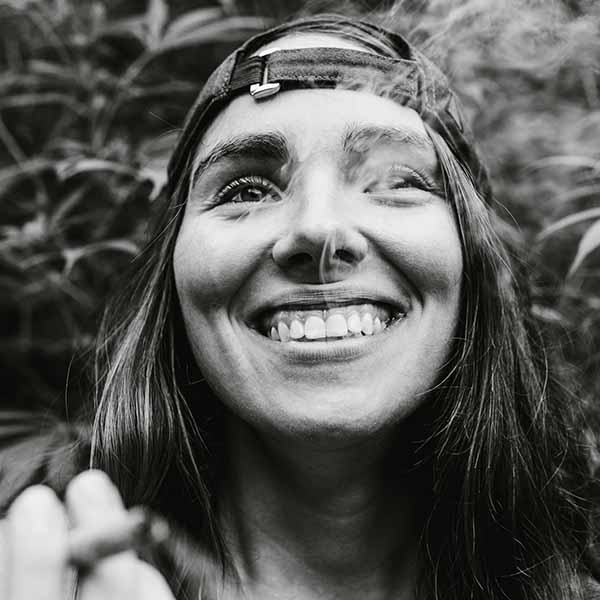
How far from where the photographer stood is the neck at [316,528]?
5.31 ft

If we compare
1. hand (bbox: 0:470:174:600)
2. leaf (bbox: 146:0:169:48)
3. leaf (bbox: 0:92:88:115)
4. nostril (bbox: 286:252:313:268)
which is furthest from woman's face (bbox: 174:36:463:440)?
leaf (bbox: 0:92:88:115)

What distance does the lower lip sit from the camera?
4.73 ft

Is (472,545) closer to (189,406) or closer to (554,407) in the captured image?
(554,407)

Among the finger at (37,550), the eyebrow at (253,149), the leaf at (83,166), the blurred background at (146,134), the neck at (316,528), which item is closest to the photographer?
the finger at (37,550)

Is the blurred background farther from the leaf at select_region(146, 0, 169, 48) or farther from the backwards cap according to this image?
the backwards cap

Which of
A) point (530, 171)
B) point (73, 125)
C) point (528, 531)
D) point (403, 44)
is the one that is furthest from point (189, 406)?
point (530, 171)

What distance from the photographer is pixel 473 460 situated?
1.65 metres

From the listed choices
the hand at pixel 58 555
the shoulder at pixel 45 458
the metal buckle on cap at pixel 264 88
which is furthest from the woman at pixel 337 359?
the hand at pixel 58 555

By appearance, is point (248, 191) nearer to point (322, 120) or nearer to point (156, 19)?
point (322, 120)

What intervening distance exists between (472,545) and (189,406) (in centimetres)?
68

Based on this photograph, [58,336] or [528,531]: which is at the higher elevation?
[528,531]

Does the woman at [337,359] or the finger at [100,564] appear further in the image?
the woman at [337,359]

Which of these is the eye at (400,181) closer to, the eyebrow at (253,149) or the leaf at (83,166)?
the eyebrow at (253,149)

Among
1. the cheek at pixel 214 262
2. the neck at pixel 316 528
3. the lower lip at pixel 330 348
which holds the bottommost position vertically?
the neck at pixel 316 528
